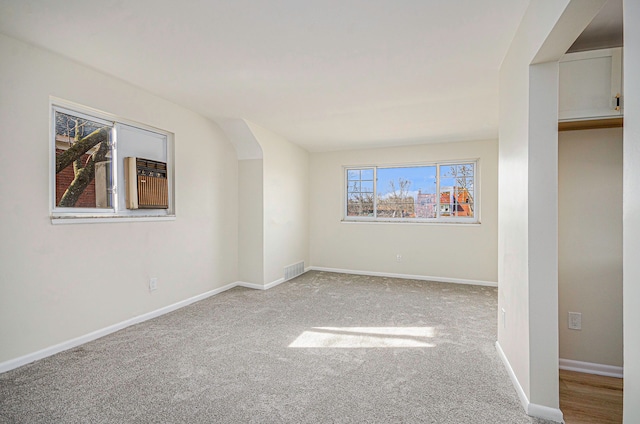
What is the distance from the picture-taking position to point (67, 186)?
103 inches

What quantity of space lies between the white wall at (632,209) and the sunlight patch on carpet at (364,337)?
1.97 m

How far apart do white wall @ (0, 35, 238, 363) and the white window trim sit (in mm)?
53

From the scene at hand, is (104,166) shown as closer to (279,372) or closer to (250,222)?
(250,222)

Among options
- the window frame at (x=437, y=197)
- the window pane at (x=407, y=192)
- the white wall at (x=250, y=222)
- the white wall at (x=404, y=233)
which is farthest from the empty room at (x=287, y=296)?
the window pane at (x=407, y=192)

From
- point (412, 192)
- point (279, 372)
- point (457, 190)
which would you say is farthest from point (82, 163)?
point (457, 190)

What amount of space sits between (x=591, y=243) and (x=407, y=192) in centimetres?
326

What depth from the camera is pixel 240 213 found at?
461cm

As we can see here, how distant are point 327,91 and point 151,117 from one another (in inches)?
75.8

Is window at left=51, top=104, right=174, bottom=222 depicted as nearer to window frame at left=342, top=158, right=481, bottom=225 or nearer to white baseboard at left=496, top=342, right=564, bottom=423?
window frame at left=342, top=158, right=481, bottom=225

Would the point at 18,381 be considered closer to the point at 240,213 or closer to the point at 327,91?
the point at 240,213

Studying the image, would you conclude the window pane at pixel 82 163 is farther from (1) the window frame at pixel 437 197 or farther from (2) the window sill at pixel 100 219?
(1) the window frame at pixel 437 197

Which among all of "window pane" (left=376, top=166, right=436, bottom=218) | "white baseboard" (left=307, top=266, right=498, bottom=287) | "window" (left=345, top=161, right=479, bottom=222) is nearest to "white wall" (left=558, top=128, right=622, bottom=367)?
"white baseboard" (left=307, top=266, right=498, bottom=287)

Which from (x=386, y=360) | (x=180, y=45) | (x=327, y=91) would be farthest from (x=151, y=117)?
(x=386, y=360)

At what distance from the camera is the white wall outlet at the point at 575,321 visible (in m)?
2.32
